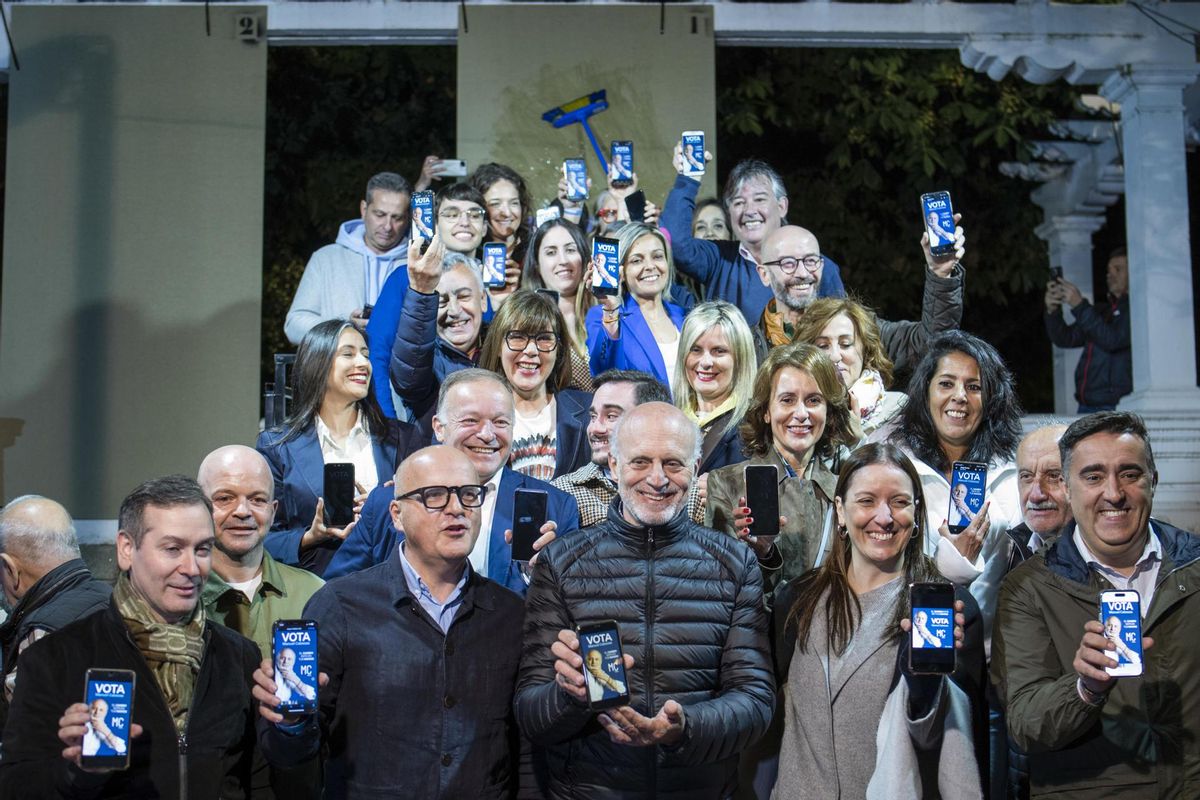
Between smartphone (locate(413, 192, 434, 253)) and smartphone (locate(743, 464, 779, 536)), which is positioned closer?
smartphone (locate(743, 464, 779, 536))

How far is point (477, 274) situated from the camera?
6.48m

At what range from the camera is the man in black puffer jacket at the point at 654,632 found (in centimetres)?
379

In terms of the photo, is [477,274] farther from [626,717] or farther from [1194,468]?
[1194,468]

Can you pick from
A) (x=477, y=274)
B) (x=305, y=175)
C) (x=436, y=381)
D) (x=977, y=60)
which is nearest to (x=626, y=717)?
(x=436, y=381)

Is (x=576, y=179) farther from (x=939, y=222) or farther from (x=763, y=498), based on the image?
(x=763, y=498)

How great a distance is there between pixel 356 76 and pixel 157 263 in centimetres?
455

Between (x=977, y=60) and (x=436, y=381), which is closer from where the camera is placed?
(x=436, y=381)

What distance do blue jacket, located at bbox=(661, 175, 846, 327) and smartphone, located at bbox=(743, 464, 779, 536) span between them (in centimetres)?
274

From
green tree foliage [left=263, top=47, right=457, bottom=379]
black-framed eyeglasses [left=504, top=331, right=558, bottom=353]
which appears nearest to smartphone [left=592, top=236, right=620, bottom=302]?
black-framed eyeglasses [left=504, top=331, right=558, bottom=353]

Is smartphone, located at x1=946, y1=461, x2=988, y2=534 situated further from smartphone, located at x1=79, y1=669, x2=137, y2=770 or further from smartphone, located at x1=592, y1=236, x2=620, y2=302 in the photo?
smartphone, located at x1=79, y1=669, x2=137, y2=770

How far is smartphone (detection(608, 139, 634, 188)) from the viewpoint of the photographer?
25.1 ft

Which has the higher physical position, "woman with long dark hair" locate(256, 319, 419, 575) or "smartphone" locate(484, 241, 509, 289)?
"smartphone" locate(484, 241, 509, 289)

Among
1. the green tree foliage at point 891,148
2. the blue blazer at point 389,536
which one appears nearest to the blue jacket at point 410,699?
the blue blazer at point 389,536

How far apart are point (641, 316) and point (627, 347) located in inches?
A: 8.2
